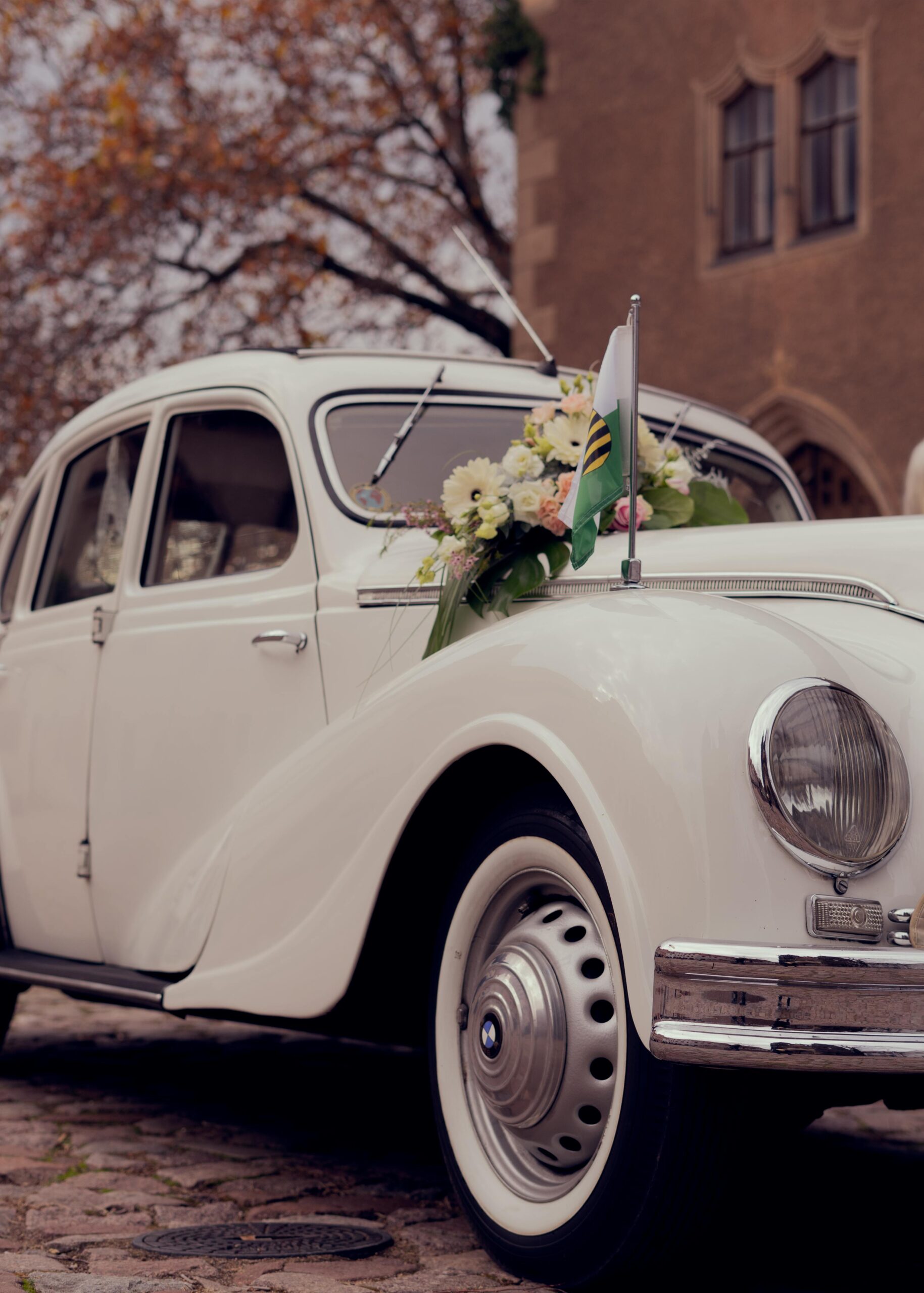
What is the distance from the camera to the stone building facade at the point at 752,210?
1105cm

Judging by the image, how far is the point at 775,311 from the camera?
11805 millimetres

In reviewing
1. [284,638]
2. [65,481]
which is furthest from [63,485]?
[284,638]

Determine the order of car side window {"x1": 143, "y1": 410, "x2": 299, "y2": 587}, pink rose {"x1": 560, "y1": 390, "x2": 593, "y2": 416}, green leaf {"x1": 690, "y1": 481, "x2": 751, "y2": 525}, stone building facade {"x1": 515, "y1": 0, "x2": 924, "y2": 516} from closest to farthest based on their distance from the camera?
1. pink rose {"x1": 560, "y1": 390, "x2": 593, "y2": 416}
2. green leaf {"x1": 690, "y1": 481, "x2": 751, "y2": 525}
3. car side window {"x1": 143, "y1": 410, "x2": 299, "y2": 587}
4. stone building facade {"x1": 515, "y1": 0, "x2": 924, "y2": 516}

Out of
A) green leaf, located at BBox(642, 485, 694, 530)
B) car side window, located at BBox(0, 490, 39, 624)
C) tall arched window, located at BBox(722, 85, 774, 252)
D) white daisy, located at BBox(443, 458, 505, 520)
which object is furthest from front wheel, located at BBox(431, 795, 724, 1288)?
tall arched window, located at BBox(722, 85, 774, 252)

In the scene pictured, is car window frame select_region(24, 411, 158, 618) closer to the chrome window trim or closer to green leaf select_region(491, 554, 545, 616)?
the chrome window trim

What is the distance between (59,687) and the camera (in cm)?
438

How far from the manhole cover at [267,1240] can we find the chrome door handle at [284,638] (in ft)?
4.03

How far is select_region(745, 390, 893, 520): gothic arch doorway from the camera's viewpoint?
11.3 m

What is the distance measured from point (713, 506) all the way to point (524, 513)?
635mm

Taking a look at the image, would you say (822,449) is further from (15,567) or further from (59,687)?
(59,687)

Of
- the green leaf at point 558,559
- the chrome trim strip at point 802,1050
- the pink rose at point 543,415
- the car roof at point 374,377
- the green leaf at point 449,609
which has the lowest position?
the chrome trim strip at point 802,1050

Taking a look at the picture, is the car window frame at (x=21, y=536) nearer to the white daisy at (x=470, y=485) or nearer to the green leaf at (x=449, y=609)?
the white daisy at (x=470, y=485)

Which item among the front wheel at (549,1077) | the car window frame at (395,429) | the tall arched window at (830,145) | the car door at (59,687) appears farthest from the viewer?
the tall arched window at (830,145)

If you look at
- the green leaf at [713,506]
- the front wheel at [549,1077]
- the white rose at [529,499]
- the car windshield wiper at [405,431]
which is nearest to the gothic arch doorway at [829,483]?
the car windshield wiper at [405,431]
